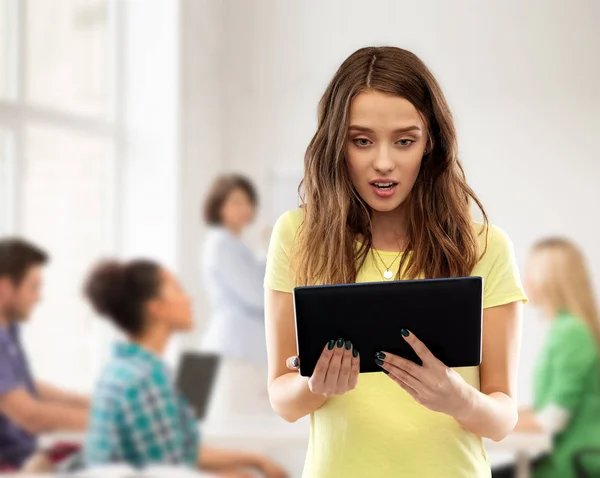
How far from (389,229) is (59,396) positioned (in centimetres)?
289

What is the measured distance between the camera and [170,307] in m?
3.18

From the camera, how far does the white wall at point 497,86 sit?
4.73 metres

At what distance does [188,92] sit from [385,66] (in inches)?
159

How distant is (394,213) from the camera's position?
1074mm

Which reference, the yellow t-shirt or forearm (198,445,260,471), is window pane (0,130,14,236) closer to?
forearm (198,445,260,471)

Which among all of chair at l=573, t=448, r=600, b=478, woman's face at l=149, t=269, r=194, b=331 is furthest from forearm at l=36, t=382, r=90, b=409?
chair at l=573, t=448, r=600, b=478

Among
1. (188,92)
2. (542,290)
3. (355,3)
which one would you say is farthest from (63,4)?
(542,290)

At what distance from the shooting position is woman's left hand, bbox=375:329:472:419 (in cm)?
92

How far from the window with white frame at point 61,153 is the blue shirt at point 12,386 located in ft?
2.59

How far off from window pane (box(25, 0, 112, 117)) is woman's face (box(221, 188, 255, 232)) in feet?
2.95

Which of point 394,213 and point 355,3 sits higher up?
point 355,3

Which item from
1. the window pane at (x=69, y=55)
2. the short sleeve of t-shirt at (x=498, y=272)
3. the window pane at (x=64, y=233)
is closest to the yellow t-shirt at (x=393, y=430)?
the short sleeve of t-shirt at (x=498, y=272)

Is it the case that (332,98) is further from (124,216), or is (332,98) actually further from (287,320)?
(124,216)

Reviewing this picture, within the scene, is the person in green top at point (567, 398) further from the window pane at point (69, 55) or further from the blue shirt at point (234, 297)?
the window pane at point (69, 55)
